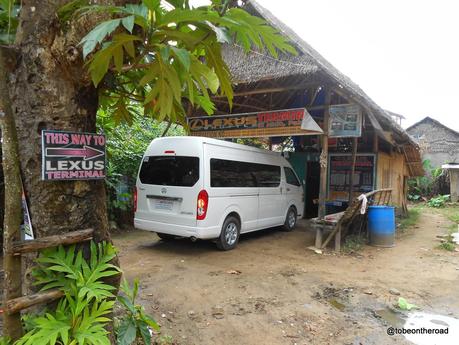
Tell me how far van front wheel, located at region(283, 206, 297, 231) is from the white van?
4.49 feet

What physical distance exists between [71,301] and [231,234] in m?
4.63

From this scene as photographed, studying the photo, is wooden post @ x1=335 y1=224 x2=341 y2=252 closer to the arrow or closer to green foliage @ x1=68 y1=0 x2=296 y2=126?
green foliage @ x1=68 y1=0 x2=296 y2=126

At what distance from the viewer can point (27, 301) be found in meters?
1.85

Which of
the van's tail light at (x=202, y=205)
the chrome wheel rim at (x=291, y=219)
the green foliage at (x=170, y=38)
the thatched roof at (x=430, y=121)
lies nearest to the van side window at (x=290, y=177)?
the chrome wheel rim at (x=291, y=219)

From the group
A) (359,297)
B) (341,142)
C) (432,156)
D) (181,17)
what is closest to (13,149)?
(181,17)

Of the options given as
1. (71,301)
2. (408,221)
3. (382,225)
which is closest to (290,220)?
(382,225)

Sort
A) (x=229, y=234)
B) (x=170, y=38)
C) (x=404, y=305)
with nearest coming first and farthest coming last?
(x=170, y=38), (x=404, y=305), (x=229, y=234)

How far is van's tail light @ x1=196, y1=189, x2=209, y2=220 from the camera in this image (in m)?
5.64

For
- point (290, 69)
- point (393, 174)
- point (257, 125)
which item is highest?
point (290, 69)

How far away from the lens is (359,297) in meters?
4.34

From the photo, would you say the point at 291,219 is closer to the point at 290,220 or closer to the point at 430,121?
the point at 290,220

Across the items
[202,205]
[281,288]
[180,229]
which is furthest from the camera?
[180,229]

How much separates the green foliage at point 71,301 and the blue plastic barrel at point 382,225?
641 centimetres

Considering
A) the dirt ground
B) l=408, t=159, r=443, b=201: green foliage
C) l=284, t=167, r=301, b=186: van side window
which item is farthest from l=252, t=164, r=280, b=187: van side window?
l=408, t=159, r=443, b=201: green foliage
